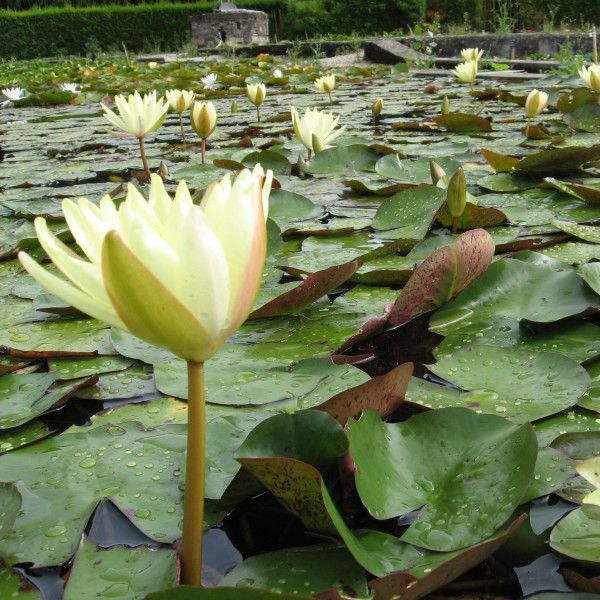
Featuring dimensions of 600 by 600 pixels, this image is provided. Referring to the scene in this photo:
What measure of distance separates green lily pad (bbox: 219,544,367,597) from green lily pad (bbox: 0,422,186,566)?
9 cm

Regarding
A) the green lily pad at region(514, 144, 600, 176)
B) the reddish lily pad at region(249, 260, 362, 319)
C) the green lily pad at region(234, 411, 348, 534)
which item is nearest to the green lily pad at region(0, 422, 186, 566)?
the green lily pad at region(234, 411, 348, 534)

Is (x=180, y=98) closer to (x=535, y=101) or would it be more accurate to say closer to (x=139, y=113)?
(x=139, y=113)

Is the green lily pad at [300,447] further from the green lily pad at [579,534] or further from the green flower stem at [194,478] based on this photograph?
the green lily pad at [579,534]

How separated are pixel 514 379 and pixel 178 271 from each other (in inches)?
22.3

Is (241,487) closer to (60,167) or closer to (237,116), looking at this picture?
(60,167)

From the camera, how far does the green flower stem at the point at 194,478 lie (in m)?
0.45

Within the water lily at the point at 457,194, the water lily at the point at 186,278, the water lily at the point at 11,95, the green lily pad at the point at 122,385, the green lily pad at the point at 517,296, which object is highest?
the water lily at the point at 11,95

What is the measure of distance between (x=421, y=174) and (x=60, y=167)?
5.68 ft

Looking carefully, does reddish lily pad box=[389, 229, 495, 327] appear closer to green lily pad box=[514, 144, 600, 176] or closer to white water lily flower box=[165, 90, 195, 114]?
green lily pad box=[514, 144, 600, 176]

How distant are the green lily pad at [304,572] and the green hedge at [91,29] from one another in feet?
59.1

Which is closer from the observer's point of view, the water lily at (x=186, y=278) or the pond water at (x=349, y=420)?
the water lily at (x=186, y=278)

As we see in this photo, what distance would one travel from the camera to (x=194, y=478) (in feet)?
1.54

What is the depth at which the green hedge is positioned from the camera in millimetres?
17250

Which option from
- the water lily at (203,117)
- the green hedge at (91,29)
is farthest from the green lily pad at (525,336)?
the green hedge at (91,29)
